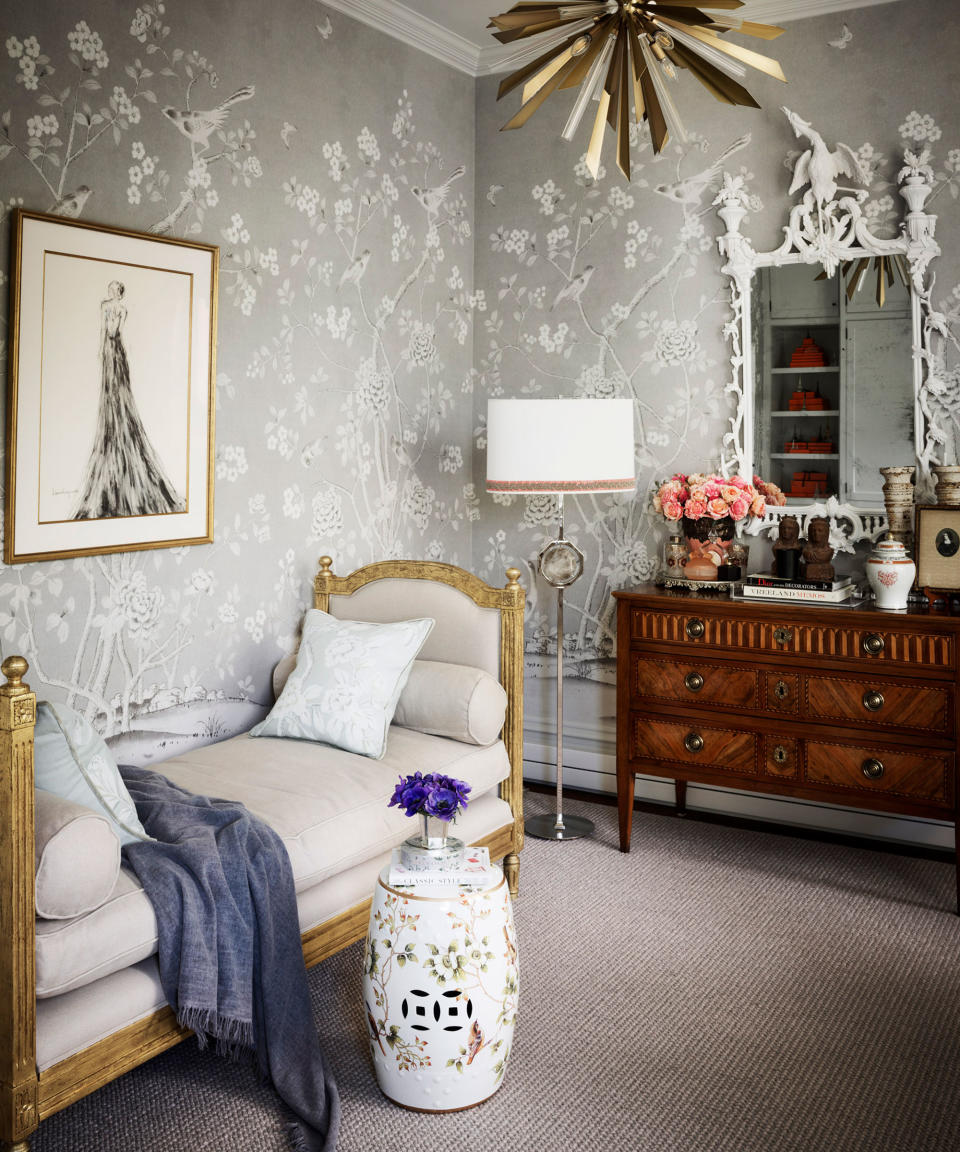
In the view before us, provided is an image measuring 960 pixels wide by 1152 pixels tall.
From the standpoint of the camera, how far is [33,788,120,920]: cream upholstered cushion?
1.85 metres

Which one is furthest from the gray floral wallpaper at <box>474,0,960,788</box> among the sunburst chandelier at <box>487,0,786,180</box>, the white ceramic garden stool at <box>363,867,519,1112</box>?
the white ceramic garden stool at <box>363,867,519,1112</box>

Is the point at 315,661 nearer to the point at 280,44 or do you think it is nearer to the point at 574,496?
the point at 574,496

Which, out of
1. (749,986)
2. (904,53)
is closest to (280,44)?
(904,53)

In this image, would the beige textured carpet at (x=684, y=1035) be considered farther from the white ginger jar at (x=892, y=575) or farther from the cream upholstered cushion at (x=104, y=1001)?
the white ginger jar at (x=892, y=575)

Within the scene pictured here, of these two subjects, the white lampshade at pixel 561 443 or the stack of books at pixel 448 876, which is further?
the white lampshade at pixel 561 443

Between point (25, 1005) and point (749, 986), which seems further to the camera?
point (749, 986)

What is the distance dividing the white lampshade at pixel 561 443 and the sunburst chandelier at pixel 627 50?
3.10 feet

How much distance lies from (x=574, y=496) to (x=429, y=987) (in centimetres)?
251

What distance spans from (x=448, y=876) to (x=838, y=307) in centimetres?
248

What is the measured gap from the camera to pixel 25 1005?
5.85 feet

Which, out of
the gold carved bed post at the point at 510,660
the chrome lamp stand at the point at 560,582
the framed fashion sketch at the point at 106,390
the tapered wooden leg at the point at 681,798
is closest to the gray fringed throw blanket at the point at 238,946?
the framed fashion sketch at the point at 106,390

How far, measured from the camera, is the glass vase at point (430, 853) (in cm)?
213

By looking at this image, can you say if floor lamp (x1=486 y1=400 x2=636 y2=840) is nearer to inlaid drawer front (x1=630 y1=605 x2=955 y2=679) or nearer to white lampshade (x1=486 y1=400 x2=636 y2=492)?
white lampshade (x1=486 y1=400 x2=636 y2=492)

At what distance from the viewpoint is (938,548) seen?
3232mm
